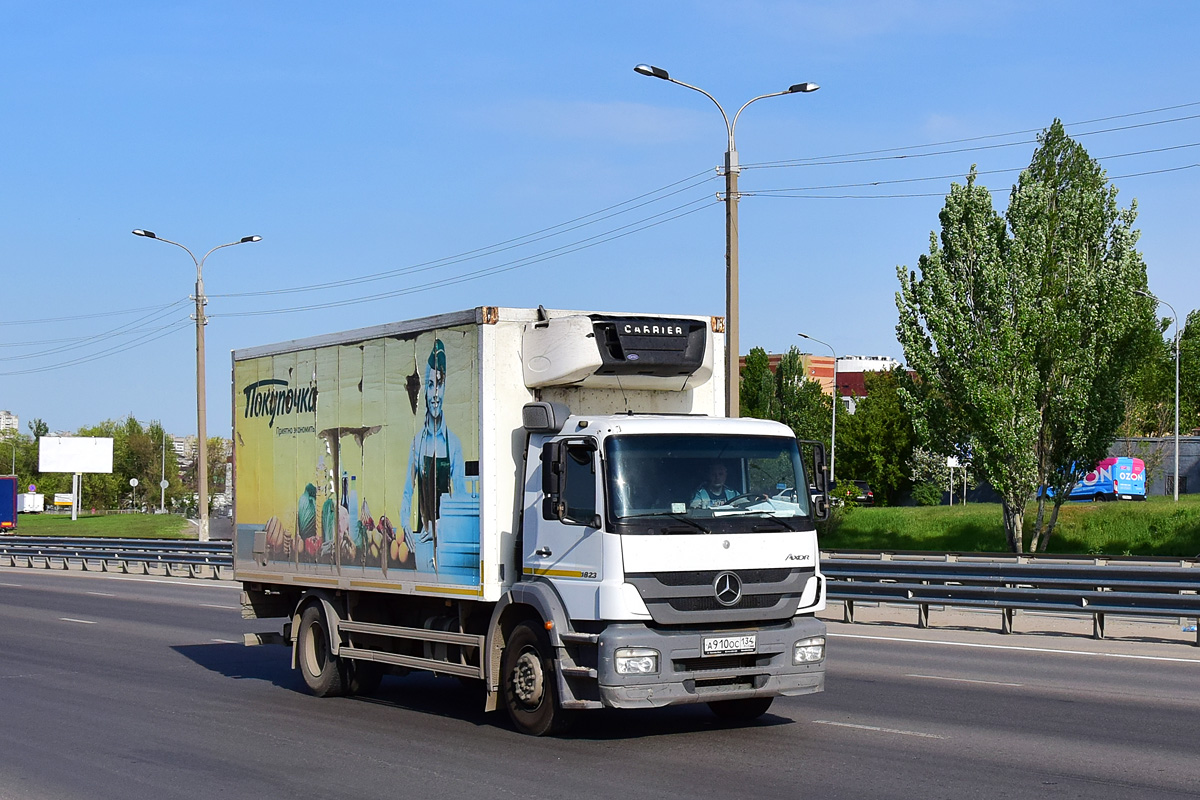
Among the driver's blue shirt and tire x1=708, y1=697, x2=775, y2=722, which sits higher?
the driver's blue shirt

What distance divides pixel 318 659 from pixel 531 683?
3737 mm

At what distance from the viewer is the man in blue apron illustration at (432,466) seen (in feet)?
35.5

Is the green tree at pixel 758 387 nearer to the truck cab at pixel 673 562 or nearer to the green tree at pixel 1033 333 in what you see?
the green tree at pixel 1033 333

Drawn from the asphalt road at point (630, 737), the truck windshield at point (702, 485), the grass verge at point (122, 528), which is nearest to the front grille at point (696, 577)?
the truck windshield at point (702, 485)

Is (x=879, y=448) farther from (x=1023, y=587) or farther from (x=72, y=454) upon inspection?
(x=1023, y=587)

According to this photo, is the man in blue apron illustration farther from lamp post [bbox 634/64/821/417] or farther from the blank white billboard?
the blank white billboard

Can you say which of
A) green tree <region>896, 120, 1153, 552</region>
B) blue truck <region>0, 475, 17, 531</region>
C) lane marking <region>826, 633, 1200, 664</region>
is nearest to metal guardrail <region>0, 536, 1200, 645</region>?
lane marking <region>826, 633, 1200, 664</region>

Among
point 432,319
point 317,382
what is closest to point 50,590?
A: point 317,382

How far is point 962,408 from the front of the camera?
40844mm

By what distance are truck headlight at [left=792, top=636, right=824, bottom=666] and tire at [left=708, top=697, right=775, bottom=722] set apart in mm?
813

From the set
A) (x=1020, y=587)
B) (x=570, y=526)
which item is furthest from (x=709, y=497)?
(x=1020, y=587)

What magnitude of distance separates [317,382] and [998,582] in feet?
33.7

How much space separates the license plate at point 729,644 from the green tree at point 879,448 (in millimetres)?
74296

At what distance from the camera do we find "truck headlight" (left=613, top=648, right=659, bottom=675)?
929 centimetres
